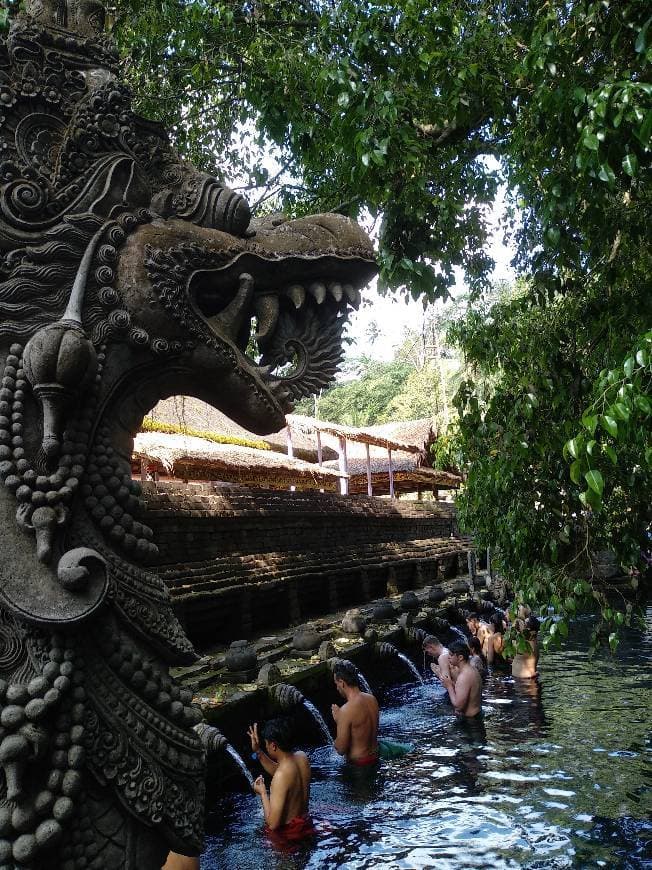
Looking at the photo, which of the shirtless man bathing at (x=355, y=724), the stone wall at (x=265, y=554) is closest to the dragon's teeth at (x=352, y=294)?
the shirtless man bathing at (x=355, y=724)

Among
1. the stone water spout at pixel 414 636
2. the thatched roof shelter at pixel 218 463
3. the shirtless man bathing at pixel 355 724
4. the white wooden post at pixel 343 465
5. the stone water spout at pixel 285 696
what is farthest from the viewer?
the white wooden post at pixel 343 465

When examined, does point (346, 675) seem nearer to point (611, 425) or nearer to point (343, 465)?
point (611, 425)

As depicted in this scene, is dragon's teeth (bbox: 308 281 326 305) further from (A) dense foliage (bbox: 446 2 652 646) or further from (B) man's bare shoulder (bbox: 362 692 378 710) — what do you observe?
(B) man's bare shoulder (bbox: 362 692 378 710)

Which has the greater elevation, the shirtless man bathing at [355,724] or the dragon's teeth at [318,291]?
the dragon's teeth at [318,291]

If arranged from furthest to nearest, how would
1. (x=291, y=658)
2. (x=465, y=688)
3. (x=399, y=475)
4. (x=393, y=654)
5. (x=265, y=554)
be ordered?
(x=399, y=475), (x=265, y=554), (x=393, y=654), (x=465, y=688), (x=291, y=658)

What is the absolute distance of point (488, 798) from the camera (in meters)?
6.61

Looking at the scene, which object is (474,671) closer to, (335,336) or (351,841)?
(351,841)

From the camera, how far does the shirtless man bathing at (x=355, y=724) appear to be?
7.56 meters

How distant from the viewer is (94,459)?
1864mm

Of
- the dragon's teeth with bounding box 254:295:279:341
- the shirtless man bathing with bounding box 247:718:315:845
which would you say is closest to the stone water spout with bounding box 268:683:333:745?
the shirtless man bathing with bounding box 247:718:315:845

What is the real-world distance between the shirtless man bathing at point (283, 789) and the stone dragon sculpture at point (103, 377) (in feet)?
13.5

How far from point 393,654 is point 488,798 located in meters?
4.25

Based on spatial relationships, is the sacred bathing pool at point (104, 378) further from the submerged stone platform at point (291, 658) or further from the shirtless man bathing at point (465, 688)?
the shirtless man bathing at point (465, 688)

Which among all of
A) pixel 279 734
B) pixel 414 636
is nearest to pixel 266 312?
pixel 279 734
